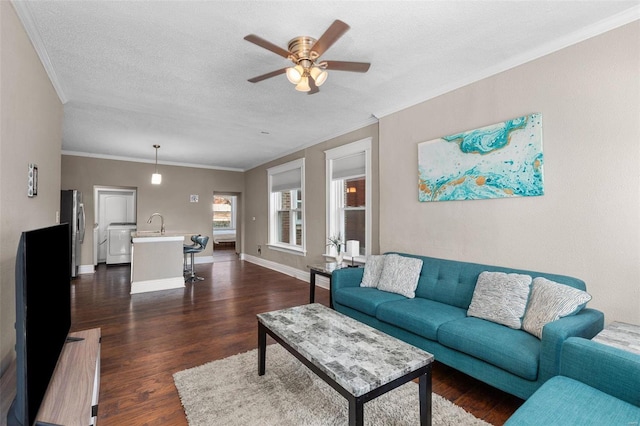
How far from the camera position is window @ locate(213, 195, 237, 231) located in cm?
1144

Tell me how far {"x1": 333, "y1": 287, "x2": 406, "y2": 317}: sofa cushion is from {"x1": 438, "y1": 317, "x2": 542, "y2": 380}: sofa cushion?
2.31 feet

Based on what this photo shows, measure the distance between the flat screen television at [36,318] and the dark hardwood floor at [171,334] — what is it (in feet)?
2.40

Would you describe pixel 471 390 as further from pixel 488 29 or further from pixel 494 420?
pixel 488 29

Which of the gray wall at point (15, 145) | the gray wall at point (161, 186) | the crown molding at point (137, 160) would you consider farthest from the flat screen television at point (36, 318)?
the crown molding at point (137, 160)

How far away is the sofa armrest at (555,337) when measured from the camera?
64.4 inches

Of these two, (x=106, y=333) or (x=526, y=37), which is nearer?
(x=526, y=37)

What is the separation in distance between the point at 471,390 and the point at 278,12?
2980mm

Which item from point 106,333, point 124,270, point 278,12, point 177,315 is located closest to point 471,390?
point 278,12

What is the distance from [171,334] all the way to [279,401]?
1.74 meters

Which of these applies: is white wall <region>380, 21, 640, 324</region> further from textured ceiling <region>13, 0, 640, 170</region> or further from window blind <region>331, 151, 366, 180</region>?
window blind <region>331, 151, 366, 180</region>

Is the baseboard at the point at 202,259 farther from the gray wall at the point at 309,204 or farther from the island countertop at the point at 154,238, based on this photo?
the island countertop at the point at 154,238

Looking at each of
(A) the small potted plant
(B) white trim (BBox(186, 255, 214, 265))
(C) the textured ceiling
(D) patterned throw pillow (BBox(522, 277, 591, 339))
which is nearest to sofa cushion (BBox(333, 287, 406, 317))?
(A) the small potted plant

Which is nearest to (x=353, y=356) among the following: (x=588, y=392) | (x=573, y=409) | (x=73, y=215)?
(x=573, y=409)

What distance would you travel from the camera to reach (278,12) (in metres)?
1.97
